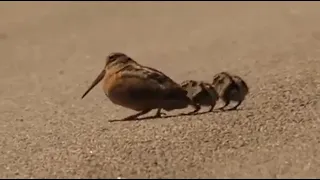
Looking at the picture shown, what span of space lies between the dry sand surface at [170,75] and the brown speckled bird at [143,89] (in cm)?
13

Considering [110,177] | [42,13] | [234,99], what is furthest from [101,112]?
[42,13]

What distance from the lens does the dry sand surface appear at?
338 centimetres

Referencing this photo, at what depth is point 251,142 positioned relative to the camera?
362cm

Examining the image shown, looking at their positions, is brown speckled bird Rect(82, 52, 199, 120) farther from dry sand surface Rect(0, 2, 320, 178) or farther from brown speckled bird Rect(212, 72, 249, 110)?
brown speckled bird Rect(212, 72, 249, 110)

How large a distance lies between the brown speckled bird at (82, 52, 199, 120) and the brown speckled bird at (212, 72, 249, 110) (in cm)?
33

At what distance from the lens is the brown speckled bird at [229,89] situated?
427 cm

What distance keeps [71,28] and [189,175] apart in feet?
17.4

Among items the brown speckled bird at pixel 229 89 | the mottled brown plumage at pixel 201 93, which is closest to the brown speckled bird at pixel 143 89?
the mottled brown plumage at pixel 201 93

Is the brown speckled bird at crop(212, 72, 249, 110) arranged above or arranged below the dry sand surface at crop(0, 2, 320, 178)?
above

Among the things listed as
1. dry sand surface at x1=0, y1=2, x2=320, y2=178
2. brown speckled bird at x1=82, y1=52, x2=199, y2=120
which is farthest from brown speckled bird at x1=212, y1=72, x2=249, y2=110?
brown speckled bird at x1=82, y1=52, x2=199, y2=120

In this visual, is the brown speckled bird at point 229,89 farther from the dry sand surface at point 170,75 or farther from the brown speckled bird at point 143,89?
the brown speckled bird at point 143,89

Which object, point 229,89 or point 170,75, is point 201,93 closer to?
point 229,89

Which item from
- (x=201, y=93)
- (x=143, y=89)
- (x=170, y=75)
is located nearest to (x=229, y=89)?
(x=201, y=93)

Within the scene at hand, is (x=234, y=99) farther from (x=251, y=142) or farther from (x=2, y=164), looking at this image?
(x=2, y=164)
